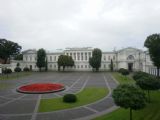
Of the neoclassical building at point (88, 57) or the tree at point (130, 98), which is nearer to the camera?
the tree at point (130, 98)

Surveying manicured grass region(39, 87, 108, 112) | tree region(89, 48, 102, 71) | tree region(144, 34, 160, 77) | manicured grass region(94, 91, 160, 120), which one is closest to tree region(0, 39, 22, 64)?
tree region(89, 48, 102, 71)

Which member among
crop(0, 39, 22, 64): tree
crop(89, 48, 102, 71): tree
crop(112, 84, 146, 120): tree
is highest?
crop(0, 39, 22, 64): tree

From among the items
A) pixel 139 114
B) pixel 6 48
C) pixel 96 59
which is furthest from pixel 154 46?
pixel 6 48

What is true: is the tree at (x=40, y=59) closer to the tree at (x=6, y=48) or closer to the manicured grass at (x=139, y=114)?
the tree at (x=6, y=48)

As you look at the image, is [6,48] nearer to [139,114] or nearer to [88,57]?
[88,57]

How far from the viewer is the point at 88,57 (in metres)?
104

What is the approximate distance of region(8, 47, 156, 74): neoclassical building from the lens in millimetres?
93625

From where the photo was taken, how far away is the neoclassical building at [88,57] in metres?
93.6

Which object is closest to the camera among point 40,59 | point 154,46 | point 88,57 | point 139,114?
point 139,114

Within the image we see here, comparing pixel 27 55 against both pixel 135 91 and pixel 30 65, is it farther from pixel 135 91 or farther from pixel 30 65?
pixel 135 91

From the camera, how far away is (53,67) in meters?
109

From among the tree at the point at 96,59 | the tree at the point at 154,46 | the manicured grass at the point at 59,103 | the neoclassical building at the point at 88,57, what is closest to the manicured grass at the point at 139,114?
the manicured grass at the point at 59,103

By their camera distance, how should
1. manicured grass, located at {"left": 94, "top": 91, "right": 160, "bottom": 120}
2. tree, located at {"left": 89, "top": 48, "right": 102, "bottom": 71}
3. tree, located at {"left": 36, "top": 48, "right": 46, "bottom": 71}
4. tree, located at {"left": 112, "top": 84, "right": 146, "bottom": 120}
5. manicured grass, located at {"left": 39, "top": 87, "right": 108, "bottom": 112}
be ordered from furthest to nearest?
tree, located at {"left": 36, "top": 48, "right": 46, "bottom": 71} < tree, located at {"left": 89, "top": 48, "right": 102, "bottom": 71} < manicured grass, located at {"left": 39, "top": 87, "right": 108, "bottom": 112} < manicured grass, located at {"left": 94, "top": 91, "right": 160, "bottom": 120} < tree, located at {"left": 112, "top": 84, "right": 146, "bottom": 120}

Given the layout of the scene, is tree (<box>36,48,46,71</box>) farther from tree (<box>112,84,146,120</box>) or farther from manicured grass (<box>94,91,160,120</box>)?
tree (<box>112,84,146,120</box>)
